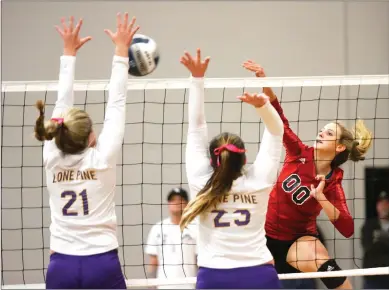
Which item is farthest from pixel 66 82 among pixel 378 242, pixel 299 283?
pixel 378 242

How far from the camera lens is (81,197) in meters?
3.61

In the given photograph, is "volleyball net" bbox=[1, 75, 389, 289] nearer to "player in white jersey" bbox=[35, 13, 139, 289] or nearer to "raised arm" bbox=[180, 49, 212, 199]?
"raised arm" bbox=[180, 49, 212, 199]

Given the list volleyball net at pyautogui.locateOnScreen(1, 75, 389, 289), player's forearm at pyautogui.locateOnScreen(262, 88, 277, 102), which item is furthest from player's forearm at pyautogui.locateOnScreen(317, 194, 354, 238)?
volleyball net at pyautogui.locateOnScreen(1, 75, 389, 289)

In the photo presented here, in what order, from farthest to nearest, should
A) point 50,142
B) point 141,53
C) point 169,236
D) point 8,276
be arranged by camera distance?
point 8,276 → point 169,236 → point 141,53 → point 50,142

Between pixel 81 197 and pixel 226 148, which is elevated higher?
pixel 226 148

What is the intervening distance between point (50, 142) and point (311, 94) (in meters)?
3.97

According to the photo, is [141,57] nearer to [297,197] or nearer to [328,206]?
[297,197]

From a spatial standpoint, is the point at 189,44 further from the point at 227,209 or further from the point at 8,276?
the point at 227,209

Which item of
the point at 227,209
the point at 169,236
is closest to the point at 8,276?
the point at 169,236

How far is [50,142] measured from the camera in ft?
12.3

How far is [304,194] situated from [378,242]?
2.17 metres

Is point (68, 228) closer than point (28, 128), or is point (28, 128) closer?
point (68, 228)

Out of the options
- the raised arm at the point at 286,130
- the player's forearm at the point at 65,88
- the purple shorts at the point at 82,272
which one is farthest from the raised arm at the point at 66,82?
the raised arm at the point at 286,130

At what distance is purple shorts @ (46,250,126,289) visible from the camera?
355 centimetres
